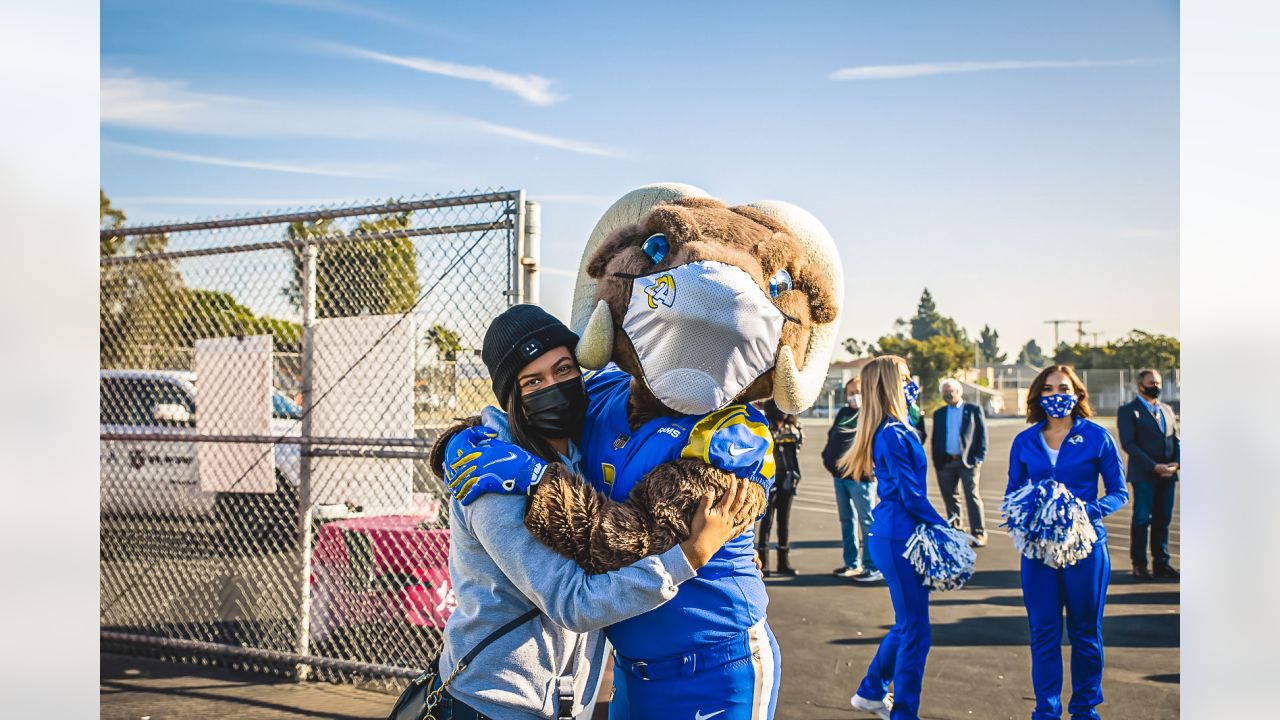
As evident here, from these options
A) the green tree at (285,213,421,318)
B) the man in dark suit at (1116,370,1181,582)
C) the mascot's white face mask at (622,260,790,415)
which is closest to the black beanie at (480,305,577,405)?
the mascot's white face mask at (622,260,790,415)

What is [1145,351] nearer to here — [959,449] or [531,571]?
[959,449]

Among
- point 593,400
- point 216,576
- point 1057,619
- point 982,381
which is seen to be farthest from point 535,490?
point 982,381

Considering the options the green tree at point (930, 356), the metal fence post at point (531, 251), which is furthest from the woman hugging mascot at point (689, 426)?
the green tree at point (930, 356)

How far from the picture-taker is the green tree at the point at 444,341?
500 centimetres

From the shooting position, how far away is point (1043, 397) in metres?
5.19

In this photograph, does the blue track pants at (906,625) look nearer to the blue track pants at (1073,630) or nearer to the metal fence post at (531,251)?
the blue track pants at (1073,630)

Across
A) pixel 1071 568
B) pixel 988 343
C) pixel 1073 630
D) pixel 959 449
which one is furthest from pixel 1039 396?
pixel 988 343

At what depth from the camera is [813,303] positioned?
2469mm

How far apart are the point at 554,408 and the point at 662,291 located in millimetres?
419

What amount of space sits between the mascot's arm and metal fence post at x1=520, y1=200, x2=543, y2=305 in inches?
98.1

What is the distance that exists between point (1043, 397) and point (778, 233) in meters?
3.38

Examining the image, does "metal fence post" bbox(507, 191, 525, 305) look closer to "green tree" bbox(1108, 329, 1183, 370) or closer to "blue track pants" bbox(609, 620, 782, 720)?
"blue track pants" bbox(609, 620, 782, 720)

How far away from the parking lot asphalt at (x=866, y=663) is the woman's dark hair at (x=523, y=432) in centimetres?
329

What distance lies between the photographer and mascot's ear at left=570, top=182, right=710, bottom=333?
2.60m
